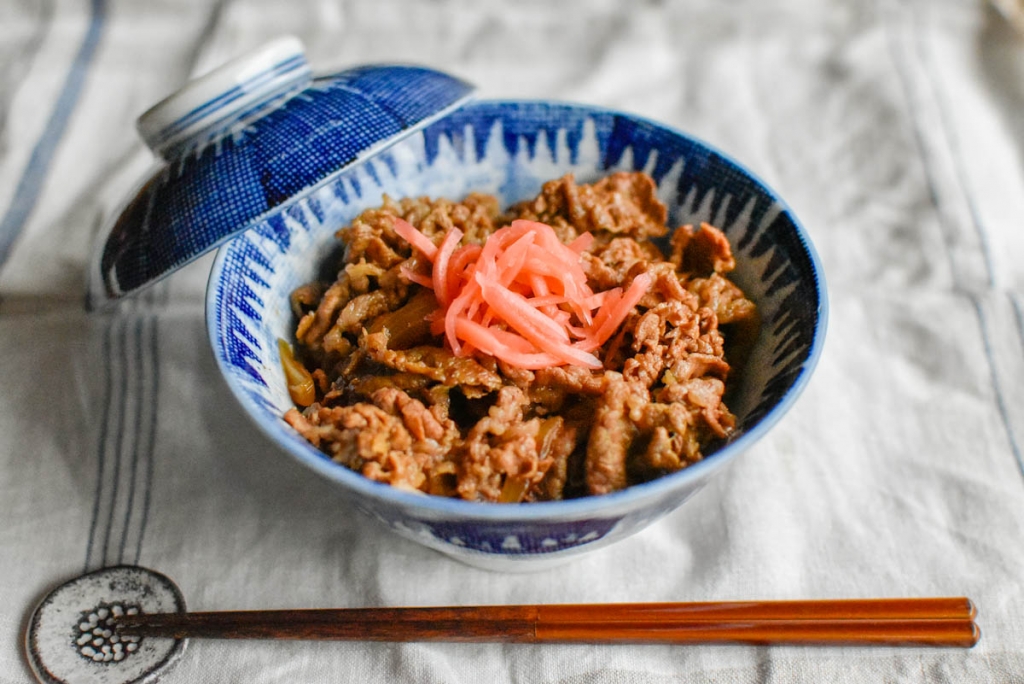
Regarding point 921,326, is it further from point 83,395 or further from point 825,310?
point 83,395

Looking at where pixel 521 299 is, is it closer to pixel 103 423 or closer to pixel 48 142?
pixel 103 423

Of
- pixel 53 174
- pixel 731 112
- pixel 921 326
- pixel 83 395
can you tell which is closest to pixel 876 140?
pixel 731 112

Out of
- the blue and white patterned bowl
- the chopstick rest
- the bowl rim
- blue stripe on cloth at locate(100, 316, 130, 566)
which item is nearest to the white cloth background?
blue stripe on cloth at locate(100, 316, 130, 566)

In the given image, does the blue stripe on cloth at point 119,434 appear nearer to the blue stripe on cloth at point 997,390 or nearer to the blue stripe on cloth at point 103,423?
the blue stripe on cloth at point 103,423

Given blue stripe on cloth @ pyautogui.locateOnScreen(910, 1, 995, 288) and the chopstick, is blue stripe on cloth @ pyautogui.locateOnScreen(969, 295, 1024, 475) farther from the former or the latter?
the chopstick

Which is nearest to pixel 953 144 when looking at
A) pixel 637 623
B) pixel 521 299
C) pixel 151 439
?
pixel 521 299

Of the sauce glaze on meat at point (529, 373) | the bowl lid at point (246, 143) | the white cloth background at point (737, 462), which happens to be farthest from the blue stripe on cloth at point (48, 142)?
the sauce glaze on meat at point (529, 373)

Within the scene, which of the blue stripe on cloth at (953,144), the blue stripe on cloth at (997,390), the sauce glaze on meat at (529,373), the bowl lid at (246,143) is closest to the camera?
the sauce glaze on meat at (529,373)
